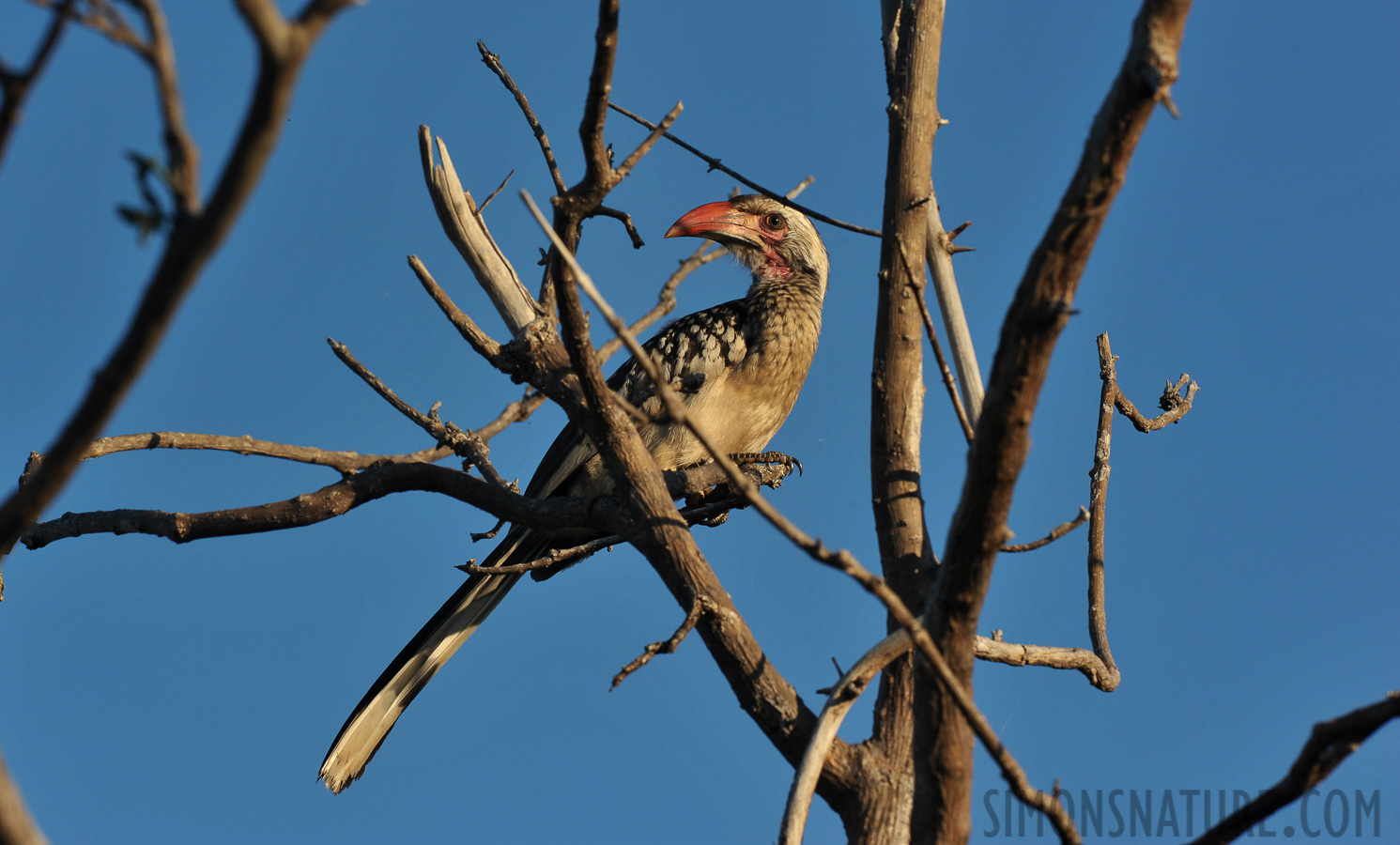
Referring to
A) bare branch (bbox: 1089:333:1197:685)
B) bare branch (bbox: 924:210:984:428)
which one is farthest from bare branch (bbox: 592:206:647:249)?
bare branch (bbox: 1089:333:1197:685)

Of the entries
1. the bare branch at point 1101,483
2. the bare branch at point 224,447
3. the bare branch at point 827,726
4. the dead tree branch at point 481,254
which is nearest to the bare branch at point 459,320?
the dead tree branch at point 481,254

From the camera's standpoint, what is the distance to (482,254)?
292 cm

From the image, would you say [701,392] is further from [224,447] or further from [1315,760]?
[1315,760]

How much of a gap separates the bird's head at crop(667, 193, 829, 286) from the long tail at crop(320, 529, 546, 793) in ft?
6.92

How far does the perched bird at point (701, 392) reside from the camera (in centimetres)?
314

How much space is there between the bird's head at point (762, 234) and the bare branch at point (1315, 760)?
351cm

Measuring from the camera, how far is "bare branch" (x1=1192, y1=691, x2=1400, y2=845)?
63.4 inches

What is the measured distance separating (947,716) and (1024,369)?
30.2 inches

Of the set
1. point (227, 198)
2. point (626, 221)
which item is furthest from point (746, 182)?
point (227, 198)

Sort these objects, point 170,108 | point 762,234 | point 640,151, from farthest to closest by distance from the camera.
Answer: point 762,234 → point 640,151 → point 170,108

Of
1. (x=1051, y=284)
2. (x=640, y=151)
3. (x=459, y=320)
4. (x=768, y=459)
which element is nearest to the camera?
(x=1051, y=284)

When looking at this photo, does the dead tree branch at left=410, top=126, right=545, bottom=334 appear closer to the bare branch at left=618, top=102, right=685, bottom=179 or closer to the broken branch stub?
the broken branch stub

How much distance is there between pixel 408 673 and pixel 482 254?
4.56ft

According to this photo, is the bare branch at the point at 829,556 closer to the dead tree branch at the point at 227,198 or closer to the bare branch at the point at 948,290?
the dead tree branch at the point at 227,198
